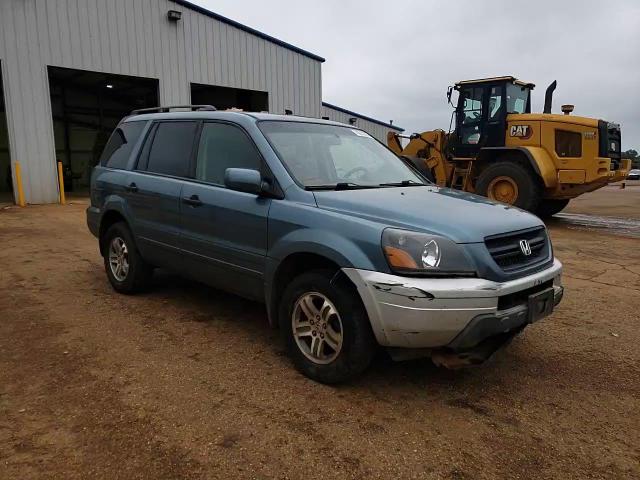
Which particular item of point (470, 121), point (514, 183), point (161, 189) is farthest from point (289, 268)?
point (470, 121)

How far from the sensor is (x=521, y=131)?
10445mm

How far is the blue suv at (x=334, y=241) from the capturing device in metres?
2.83

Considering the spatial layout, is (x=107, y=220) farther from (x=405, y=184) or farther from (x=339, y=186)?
(x=405, y=184)

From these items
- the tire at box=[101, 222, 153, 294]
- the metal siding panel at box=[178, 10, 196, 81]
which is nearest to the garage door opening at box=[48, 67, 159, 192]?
the metal siding panel at box=[178, 10, 196, 81]

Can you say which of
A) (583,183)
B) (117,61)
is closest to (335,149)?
(583,183)

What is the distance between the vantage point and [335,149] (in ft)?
13.5

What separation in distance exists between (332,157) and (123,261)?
8.31ft

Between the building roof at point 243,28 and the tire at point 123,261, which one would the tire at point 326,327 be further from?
the building roof at point 243,28

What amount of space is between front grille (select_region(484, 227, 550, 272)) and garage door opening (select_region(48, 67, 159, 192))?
2242 centimetres

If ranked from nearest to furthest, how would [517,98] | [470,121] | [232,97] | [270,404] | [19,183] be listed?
[270,404] < [517,98] < [470,121] < [19,183] < [232,97]

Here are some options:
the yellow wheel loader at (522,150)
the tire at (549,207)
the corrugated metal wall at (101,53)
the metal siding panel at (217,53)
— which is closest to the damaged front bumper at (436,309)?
the yellow wheel loader at (522,150)

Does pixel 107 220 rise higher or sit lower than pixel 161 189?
lower

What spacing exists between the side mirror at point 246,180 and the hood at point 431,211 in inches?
16.4

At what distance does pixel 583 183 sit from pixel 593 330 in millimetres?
6611
